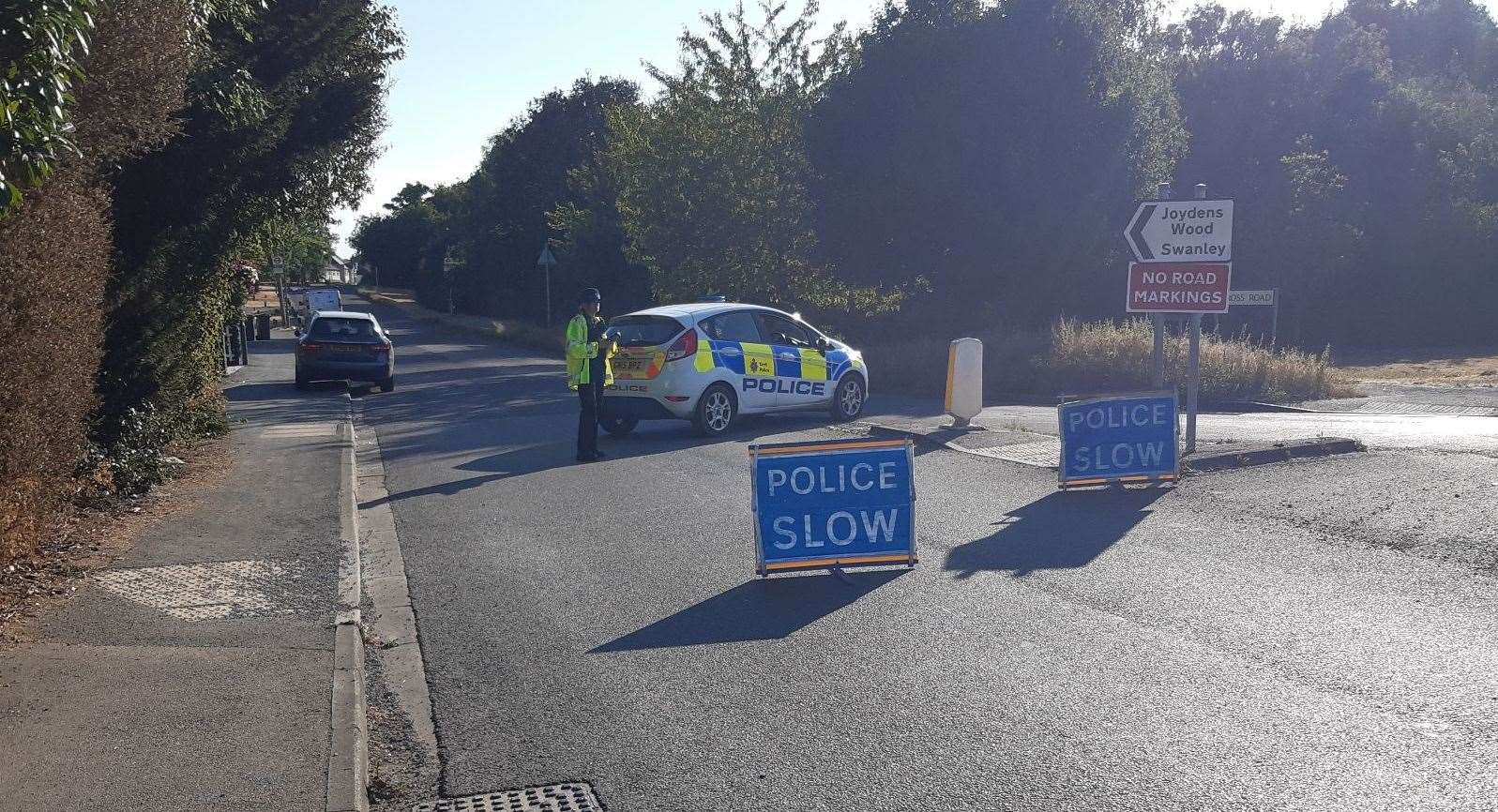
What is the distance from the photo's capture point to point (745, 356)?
15945mm

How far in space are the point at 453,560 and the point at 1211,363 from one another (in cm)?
1877

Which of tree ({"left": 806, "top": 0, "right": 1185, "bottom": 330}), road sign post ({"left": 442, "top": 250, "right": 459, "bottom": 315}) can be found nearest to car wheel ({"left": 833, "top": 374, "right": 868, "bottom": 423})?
tree ({"left": 806, "top": 0, "right": 1185, "bottom": 330})

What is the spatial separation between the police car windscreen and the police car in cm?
1

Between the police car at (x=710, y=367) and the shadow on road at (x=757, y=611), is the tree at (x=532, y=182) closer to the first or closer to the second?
the police car at (x=710, y=367)

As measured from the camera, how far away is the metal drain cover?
4.74 metres

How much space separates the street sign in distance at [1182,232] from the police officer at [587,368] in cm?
554

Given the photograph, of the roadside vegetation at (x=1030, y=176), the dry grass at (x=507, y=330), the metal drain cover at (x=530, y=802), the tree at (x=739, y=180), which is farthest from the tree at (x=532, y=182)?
the metal drain cover at (x=530, y=802)

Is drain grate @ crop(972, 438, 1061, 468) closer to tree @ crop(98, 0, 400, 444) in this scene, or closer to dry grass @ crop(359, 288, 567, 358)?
tree @ crop(98, 0, 400, 444)

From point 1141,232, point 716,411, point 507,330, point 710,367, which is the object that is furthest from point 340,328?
point 507,330

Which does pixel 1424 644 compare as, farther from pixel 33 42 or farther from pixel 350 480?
pixel 350 480

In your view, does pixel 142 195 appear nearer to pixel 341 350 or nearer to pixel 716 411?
pixel 716 411

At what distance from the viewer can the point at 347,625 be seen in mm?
7035

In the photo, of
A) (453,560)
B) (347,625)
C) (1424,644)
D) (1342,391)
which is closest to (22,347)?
(347,625)

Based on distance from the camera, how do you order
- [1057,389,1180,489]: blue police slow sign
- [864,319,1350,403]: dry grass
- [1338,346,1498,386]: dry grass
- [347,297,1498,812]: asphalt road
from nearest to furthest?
[347,297,1498,812]: asphalt road
[1057,389,1180,489]: blue police slow sign
[864,319,1350,403]: dry grass
[1338,346,1498,386]: dry grass
